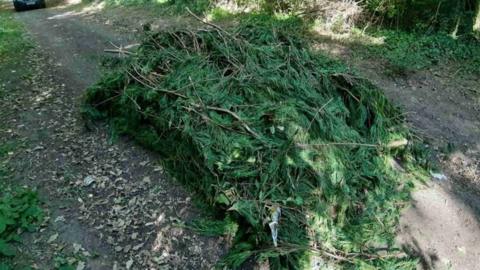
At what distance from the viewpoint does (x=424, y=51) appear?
802 centimetres

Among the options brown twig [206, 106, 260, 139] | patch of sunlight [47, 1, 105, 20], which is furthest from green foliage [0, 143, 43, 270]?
patch of sunlight [47, 1, 105, 20]

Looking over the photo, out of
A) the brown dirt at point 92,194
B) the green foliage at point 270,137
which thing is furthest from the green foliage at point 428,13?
the brown dirt at point 92,194

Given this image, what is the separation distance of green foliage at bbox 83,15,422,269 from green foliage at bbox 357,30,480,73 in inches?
111

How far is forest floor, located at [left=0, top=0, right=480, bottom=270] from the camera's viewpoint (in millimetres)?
3854

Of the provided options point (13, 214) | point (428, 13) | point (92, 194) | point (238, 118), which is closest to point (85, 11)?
point (92, 194)

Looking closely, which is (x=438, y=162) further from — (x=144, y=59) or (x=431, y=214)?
→ (x=144, y=59)

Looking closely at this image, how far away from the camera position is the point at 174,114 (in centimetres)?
465

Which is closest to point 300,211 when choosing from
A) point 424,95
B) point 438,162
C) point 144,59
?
point 438,162

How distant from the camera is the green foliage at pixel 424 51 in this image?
763cm

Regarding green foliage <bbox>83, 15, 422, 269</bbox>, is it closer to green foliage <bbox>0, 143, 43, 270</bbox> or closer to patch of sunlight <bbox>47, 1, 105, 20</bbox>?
green foliage <bbox>0, 143, 43, 270</bbox>

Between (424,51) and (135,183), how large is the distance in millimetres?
6762

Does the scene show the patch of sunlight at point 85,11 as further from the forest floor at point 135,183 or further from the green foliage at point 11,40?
the forest floor at point 135,183

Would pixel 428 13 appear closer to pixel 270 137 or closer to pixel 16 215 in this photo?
pixel 270 137

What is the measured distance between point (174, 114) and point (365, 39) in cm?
600
